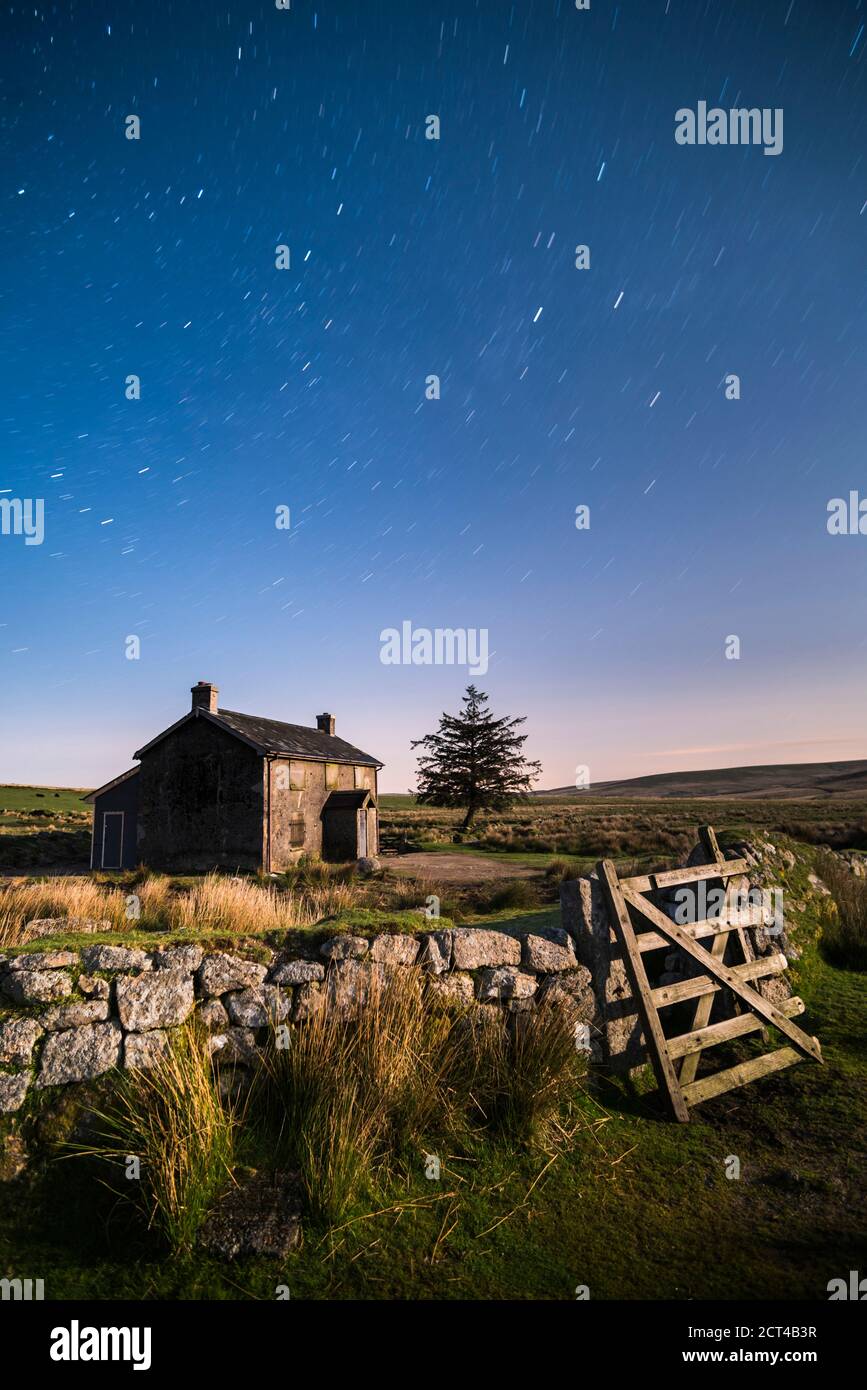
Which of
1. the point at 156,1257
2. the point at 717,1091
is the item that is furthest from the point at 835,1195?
the point at 156,1257

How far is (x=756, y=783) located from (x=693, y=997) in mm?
142182

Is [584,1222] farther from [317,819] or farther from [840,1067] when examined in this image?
[317,819]

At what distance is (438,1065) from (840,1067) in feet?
12.4

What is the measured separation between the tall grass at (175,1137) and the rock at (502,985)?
2.12 meters

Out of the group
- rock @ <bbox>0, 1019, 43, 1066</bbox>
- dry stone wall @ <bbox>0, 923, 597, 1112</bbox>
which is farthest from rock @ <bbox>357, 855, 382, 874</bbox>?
rock @ <bbox>0, 1019, 43, 1066</bbox>

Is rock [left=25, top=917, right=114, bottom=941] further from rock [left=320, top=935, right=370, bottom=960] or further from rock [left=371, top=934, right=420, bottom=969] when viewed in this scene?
rock [left=371, top=934, right=420, bottom=969]

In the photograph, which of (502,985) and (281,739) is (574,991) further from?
(281,739)

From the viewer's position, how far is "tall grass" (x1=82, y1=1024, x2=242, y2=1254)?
3930 millimetres

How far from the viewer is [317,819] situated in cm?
2686

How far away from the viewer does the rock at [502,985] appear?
18.9 ft

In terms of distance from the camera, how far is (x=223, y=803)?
2391cm

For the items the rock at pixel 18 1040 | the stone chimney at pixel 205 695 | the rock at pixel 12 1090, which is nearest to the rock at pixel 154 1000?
the rock at pixel 18 1040

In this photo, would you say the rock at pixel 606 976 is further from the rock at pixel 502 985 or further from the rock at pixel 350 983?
the rock at pixel 350 983

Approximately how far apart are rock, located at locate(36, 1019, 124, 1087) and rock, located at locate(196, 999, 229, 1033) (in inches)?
21.7
